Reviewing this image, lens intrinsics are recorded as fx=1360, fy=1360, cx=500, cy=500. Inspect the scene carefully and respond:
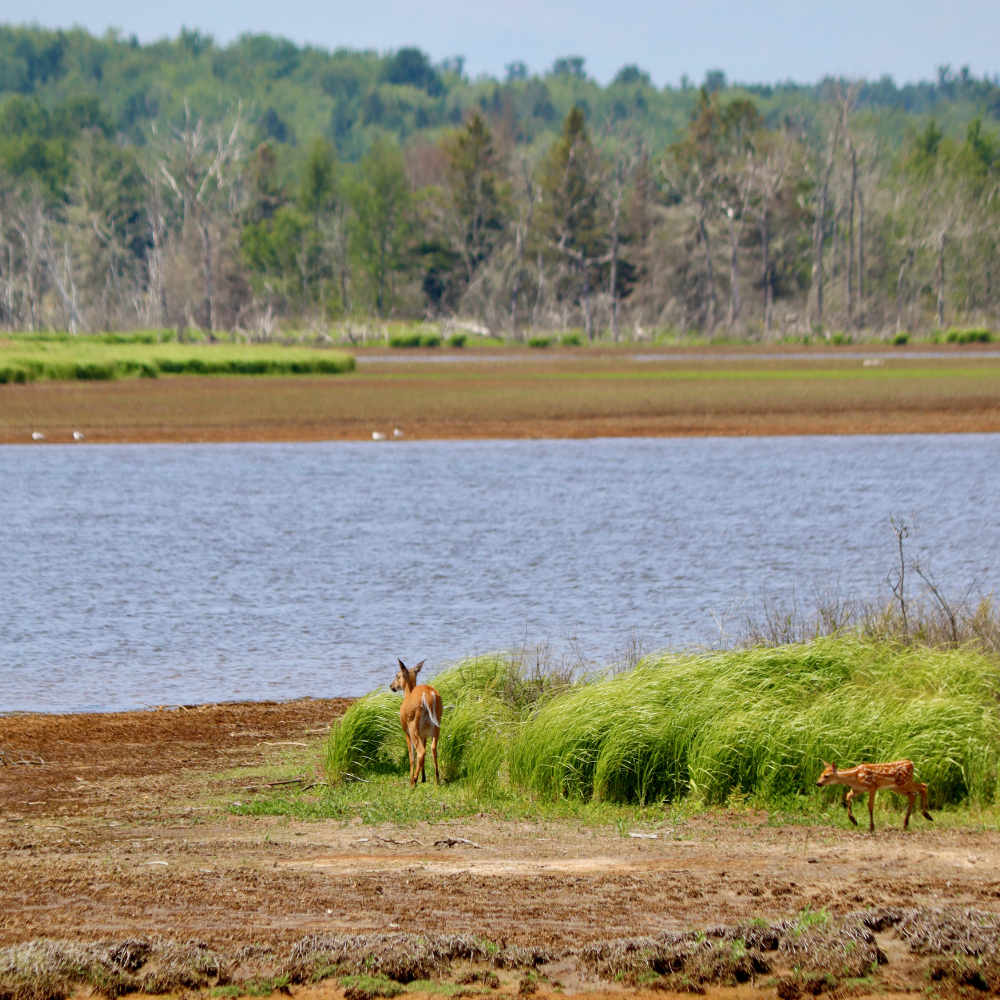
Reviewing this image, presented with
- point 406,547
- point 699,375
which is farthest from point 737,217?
point 406,547

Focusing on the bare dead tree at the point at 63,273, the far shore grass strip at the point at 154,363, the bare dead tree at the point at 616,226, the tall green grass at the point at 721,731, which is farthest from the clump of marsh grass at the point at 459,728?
the bare dead tree at the point at 63,273

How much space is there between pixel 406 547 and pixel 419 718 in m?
13.1

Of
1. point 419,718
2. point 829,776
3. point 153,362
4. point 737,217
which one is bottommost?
point 419,718

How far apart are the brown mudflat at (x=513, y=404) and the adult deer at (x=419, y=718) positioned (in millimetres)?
29480

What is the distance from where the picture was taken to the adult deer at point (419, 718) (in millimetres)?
8914

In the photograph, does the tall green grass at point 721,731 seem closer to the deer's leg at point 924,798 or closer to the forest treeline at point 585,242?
the deer's leg at point 924,798

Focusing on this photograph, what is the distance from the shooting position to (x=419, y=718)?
898 cm

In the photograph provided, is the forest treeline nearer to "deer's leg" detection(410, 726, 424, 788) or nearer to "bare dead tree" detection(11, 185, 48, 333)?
"bare dead tree" detection(11, 185, 48, 333)

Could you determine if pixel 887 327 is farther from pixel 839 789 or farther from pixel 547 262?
pixel 839 789

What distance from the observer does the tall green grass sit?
8.84m

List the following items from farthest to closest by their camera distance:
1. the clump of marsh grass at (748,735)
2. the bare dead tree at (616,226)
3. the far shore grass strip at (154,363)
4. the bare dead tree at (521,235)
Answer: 1. the bare dead tree at (521,235)
2. the bare dead tree at (616,226)
3. the far shore grass strip at (154,363)
4. the clump of marsh grass at (748,735)

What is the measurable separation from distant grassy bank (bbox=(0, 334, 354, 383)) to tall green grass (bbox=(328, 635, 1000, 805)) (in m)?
44.1

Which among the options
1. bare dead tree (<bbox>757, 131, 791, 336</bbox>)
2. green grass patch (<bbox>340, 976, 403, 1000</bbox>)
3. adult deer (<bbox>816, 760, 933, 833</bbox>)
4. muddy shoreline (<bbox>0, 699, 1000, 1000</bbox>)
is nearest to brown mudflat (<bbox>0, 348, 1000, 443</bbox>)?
muddy shoreline (<bbox>0, 699, 1000, 1000</bbox>)

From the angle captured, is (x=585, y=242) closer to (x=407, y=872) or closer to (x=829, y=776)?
(x=829, y=776)
